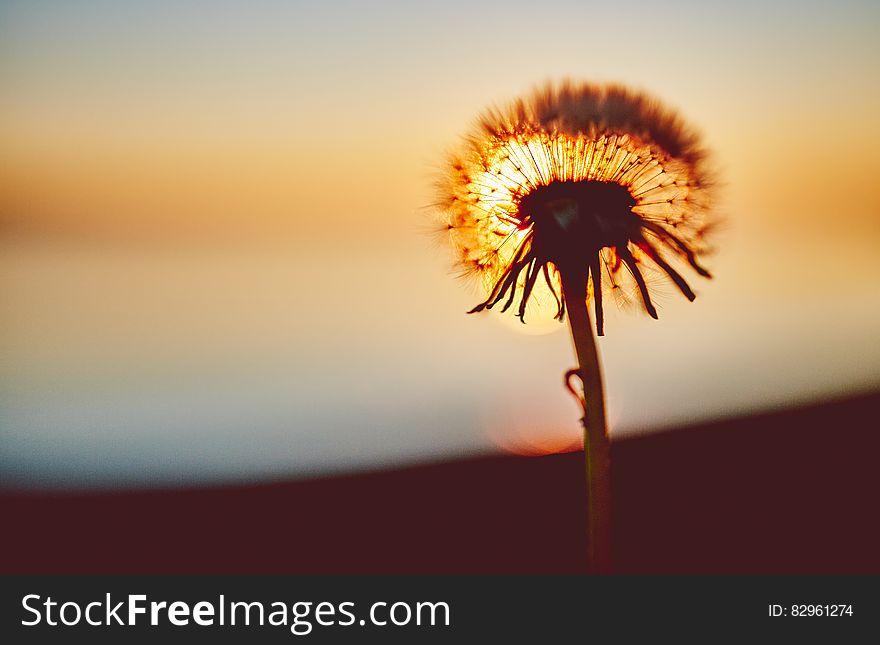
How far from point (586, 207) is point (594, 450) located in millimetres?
605

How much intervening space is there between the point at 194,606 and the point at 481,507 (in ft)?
10.3

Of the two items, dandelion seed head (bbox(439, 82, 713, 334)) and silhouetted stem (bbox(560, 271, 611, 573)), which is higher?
dandelion seed head (bbox(439, 82, 713, 334))

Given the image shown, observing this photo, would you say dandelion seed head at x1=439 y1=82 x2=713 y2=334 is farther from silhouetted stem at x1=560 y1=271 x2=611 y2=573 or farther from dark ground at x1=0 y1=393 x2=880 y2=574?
dark ground at x1=0 y1=393 x2=880 y2=574

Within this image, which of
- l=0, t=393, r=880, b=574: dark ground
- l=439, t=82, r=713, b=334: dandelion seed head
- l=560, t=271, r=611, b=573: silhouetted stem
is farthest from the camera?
l=0, t=393, r=880, b=574: dark ground

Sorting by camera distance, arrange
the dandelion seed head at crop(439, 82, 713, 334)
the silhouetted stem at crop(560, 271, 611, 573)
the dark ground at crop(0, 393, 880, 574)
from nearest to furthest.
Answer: the silhouetted stem at crop(560, 271, 611, 573), the dandelion seed head at crop(439, 82, 713, 334), the dark ground at crop(0, 393, 880, 574)

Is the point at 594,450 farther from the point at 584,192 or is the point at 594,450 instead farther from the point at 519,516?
the point at 519,516

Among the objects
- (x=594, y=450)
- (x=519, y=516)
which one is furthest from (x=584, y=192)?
(x=519, y=516)

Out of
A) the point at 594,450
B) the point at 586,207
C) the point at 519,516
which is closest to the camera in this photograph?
the point at 594,450

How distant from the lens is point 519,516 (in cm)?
467

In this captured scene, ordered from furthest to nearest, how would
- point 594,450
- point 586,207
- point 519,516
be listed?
1. point 519,516
2. point 586,207
3. point 594,450

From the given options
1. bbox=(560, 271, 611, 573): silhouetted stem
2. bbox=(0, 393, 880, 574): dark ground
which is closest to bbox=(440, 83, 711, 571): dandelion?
bbox=(560, 271, 611, 573): silhouetted stem

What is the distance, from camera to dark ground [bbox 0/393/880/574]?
364cm

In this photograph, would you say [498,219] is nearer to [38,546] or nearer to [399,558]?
[399,558]

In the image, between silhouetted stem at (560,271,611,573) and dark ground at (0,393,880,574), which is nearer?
silhouetted stem at (560,271,611,573)
